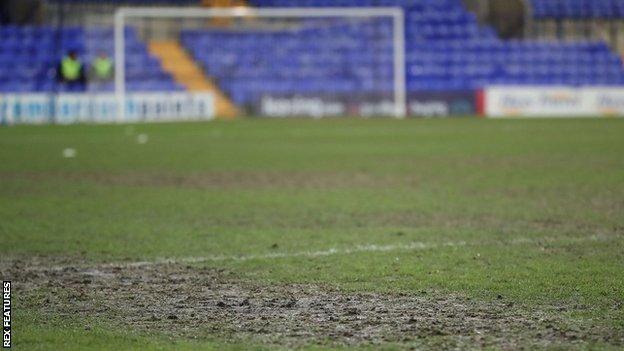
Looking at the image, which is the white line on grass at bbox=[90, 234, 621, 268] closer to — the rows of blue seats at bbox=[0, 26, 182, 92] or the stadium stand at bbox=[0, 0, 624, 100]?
the rows of blue seats at bbox=[0, 26, 182, 92]

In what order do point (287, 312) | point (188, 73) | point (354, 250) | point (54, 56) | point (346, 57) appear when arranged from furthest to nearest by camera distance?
point (346, 57) < point (54, 56) < point (188, 73) < point (354, 250) < point (287, 312)

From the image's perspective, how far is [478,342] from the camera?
6.60 m

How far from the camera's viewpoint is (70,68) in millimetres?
37406

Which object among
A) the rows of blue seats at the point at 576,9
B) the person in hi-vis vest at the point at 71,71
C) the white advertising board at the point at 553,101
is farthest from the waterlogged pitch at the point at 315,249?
the rows of blue seats at the point at 576,9

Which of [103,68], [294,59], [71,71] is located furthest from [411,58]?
[71,71]


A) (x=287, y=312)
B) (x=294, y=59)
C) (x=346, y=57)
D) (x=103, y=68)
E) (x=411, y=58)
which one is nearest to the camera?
(x=287, y=312)

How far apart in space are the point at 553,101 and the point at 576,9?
751cm

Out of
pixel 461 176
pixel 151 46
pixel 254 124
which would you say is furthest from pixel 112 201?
A: pixel 151 46

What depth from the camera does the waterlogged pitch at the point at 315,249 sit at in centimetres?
708

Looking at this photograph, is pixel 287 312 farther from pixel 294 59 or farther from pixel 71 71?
pixel 294 59

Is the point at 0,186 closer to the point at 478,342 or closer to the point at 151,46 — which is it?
the point at 478,342

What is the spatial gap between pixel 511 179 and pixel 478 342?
11075 millimetres

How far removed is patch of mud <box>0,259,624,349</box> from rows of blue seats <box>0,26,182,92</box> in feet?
101

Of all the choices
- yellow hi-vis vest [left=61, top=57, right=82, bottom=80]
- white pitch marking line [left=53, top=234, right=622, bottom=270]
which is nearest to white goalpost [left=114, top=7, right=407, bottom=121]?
yellow hi-vis vest [left=61, top=57, right=82, bottom=80]
